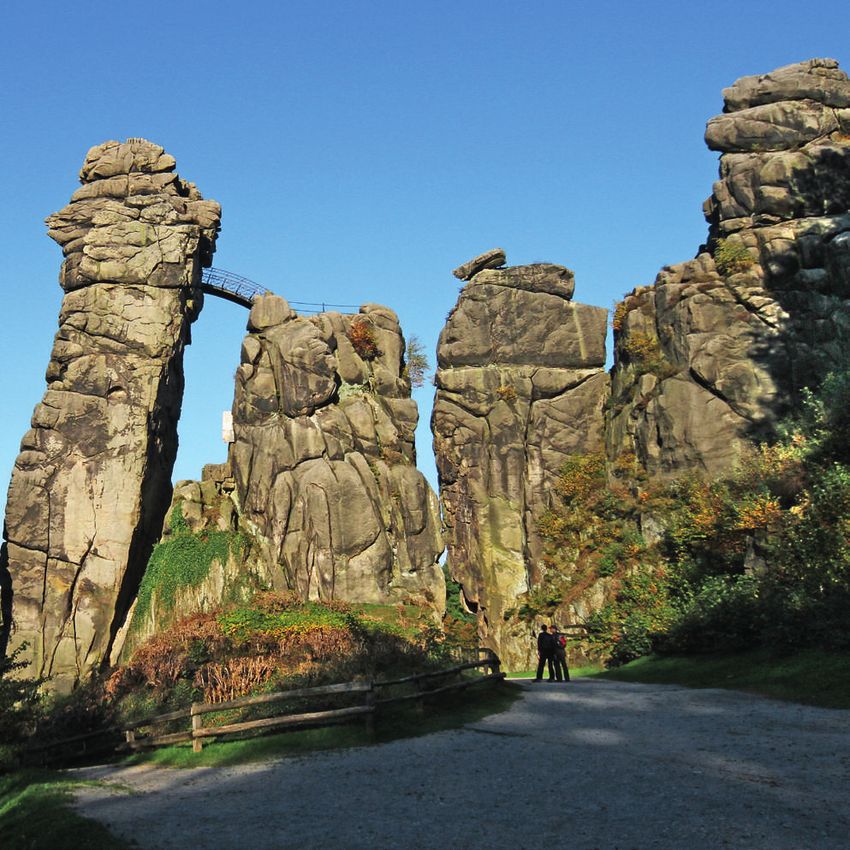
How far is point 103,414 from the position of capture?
143 feet

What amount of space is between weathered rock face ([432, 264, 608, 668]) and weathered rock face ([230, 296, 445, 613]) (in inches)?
83.4

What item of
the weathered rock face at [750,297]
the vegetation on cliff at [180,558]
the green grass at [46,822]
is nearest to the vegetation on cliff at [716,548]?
the weathered rock face at [750,297]

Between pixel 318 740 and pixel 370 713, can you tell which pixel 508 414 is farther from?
pixel 318 740

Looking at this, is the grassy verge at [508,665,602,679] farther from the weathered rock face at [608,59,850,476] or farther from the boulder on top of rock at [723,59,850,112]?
the boulder on top of rock at [723,59,850,112]

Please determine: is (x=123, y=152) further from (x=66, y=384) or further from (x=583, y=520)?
(x=583, y=520)

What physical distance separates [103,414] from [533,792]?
35.5 m

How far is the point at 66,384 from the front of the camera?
44375mm

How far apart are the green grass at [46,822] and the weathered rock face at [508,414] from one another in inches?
1202

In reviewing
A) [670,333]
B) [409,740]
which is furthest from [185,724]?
[670,333]

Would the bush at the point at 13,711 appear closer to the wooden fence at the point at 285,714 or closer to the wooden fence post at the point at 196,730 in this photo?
the wooden fence at the point at 285,714

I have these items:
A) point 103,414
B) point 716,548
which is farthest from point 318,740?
point 103,414

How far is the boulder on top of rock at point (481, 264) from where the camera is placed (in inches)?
1981

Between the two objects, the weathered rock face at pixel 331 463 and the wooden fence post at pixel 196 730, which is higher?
the weathered rock face at pixel 331 463

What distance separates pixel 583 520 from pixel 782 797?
3195cm
